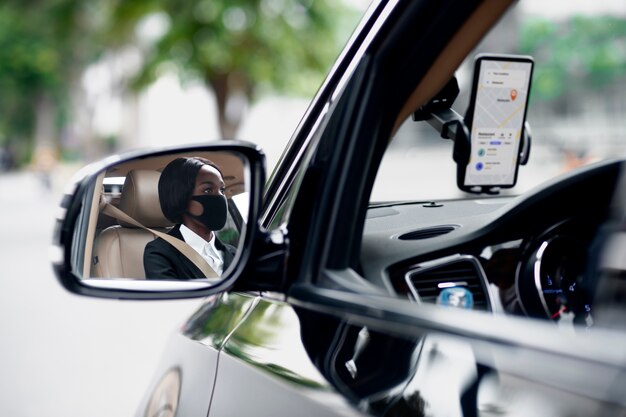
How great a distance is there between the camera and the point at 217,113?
72.2 ft

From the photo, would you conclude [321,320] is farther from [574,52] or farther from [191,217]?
[574,52]

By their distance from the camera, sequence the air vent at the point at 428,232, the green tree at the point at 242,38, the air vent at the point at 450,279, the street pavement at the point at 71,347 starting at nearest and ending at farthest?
the air vent at the point at 450,279 → the air vent at the point at 428,232 → the street pavement at the point at 71,347 → the green tree at the point at 242,38

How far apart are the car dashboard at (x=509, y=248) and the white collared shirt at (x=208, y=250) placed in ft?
0.84

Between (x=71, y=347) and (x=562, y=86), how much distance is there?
6.31m

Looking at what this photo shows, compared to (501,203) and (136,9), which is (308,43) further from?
(501,203)

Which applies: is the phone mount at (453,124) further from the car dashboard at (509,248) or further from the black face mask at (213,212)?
the black face mask at (213,212)

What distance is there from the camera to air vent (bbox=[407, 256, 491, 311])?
180 centimetres

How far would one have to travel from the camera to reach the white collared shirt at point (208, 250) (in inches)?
67.8

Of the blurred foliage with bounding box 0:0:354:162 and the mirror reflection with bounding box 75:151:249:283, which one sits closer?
the mirror reflection with bounding box 75:151:249:283

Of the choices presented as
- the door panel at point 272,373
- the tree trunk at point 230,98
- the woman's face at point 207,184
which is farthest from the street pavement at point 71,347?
the tree trunk at point 230,98

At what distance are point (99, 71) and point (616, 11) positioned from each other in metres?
44.2

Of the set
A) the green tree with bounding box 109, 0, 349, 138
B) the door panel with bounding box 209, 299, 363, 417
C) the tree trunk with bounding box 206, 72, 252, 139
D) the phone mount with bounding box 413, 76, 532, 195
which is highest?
the green tree with bounding box 109, 0, 349, 138

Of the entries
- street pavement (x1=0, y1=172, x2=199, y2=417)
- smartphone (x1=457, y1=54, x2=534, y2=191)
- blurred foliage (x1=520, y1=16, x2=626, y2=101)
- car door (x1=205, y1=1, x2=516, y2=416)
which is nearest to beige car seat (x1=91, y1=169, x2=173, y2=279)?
car door (x1=205, y1=1, x2=516, y2=416)

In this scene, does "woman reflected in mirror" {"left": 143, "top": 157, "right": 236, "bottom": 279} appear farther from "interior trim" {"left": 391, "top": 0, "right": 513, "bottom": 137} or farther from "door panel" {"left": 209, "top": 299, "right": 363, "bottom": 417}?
"interior trim" {"left": 391, "top": 0, "right": 513, "bottom": 137}
